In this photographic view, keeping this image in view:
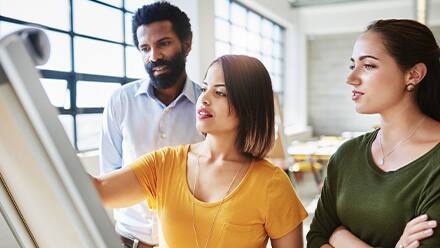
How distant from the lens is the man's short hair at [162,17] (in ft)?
5.27

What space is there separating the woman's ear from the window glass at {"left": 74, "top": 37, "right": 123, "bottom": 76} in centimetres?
260

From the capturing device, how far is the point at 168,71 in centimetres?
163

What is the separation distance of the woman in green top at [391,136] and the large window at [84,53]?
211 cm

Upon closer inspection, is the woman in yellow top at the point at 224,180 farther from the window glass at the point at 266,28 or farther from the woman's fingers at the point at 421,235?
the window glass at the point at 266,28

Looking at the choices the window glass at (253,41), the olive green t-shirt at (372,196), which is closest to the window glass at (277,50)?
the window glass at (253,41)

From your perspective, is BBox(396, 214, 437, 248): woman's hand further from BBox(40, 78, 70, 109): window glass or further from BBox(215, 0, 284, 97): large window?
BBox(215, 0, 284, 97): large window

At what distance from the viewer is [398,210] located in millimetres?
1088

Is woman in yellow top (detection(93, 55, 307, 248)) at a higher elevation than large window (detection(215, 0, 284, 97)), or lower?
lower

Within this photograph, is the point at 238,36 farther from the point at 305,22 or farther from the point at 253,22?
the point at 305,22

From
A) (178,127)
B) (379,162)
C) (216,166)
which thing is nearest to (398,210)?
(379,162)

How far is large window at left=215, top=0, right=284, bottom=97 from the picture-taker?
5945mm

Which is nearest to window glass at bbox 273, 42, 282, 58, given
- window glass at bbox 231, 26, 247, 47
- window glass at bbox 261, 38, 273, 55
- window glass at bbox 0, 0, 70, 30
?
window glass at bbox 261, 38, 273, 55

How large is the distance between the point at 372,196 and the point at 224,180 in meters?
0.43

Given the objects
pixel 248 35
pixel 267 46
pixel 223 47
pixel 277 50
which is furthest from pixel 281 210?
pixel 277 50
